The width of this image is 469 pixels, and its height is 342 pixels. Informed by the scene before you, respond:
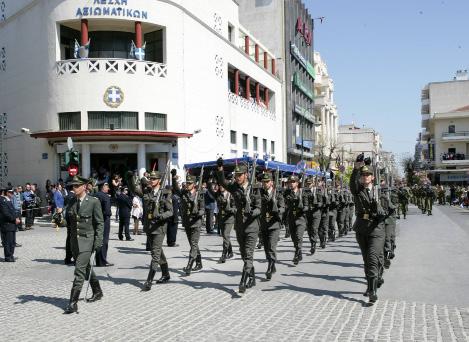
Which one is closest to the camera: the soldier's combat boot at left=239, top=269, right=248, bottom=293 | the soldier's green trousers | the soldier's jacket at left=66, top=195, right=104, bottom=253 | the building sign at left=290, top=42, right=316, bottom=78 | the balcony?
the soldier's jacket at left=66, top=195, right=104, bottom=253

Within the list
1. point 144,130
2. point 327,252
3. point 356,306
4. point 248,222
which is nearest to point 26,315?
point 248,222

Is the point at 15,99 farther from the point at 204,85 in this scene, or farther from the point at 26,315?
the point at 26,315

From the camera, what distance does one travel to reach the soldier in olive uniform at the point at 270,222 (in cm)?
930

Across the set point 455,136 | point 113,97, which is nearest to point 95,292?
point 113,97

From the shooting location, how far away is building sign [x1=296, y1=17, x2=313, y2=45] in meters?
54.3

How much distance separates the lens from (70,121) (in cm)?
2612

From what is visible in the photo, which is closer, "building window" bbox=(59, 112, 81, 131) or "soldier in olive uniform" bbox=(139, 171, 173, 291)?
"soldier in olive uniform" bbox=(139, 171, 173, 291)

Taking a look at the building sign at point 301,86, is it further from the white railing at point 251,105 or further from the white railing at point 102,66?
the white railing at point 102,66

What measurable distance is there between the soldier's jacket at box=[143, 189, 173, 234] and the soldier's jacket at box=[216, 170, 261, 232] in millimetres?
1069

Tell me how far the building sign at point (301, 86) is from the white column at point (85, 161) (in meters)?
31.0

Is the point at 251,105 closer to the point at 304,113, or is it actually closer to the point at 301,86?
the point at 301,86

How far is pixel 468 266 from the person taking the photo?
1040cm

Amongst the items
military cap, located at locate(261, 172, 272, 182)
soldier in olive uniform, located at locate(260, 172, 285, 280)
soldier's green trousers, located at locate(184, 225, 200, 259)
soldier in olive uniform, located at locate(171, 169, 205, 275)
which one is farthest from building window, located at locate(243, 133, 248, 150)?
soldier in olive uniform, located at locate(260, 172, 285, 280)

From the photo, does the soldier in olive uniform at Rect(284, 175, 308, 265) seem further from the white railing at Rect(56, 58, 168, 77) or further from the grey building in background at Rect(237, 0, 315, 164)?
the grey building in background at Rect(237, 0, 315, 164)
